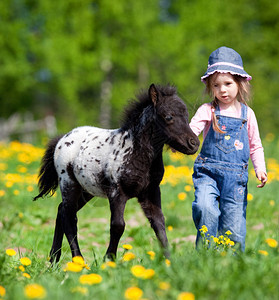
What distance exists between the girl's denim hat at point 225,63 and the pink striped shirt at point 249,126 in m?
0.30

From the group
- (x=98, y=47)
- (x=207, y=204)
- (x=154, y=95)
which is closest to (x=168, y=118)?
(x=154, y=95)

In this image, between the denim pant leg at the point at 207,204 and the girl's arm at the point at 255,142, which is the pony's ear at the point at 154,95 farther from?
the girl's arm at the point at 255,142

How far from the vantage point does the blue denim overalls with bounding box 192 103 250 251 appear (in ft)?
11.7

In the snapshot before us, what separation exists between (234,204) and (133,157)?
1009 mm

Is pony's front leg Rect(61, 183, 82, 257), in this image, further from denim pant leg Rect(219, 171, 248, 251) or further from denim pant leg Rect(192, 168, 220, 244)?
denim pant leg Rect(219, 171, 248, 251)

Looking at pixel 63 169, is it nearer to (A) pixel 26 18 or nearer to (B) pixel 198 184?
(B) pixel 198 184

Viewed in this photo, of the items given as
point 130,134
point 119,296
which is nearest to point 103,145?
point 130,134

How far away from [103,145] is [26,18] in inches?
606

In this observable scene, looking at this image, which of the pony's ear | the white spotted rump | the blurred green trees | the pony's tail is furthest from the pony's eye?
the blurred green trees

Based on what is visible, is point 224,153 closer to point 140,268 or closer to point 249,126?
point 249,126

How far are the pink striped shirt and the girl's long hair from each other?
0.06 m

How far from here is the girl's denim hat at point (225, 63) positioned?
3582 mm

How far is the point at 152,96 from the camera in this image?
319 centimetres

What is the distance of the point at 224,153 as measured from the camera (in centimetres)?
360
